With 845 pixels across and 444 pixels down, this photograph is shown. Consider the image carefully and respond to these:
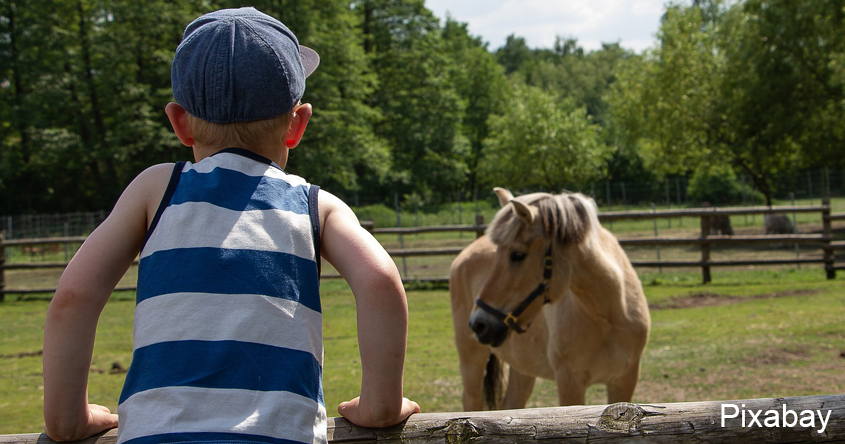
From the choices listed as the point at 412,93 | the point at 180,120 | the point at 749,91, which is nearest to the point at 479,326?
the point at 180,120

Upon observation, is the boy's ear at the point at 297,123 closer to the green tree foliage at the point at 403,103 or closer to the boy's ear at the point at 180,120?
the boy's ear at the point at 180,120

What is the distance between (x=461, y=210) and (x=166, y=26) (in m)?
15.8

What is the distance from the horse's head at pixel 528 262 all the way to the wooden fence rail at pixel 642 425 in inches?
76.9

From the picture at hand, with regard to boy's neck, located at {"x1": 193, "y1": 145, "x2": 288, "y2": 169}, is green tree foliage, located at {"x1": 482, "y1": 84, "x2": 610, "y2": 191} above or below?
above

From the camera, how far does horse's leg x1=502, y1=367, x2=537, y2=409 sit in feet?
15.8

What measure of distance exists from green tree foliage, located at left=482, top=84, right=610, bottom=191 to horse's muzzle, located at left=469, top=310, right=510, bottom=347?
3155cm

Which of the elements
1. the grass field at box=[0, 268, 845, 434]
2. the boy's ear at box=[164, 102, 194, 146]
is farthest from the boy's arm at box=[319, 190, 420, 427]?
the grass field at box=[0, 268, 845, 434]

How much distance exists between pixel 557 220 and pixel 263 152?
A: 2.71 m

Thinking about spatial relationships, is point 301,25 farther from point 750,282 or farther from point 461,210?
point 750,282

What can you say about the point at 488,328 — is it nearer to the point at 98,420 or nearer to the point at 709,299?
the point at 98,420

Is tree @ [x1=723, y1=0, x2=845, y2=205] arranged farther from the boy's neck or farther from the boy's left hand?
the boy's left hand

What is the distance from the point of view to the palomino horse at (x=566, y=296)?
11.7 feet

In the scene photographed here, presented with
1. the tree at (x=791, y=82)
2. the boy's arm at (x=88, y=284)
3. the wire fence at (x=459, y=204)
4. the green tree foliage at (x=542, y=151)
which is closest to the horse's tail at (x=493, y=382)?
the boy's arm at (x=88, y=284)

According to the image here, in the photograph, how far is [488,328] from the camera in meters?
3.48
